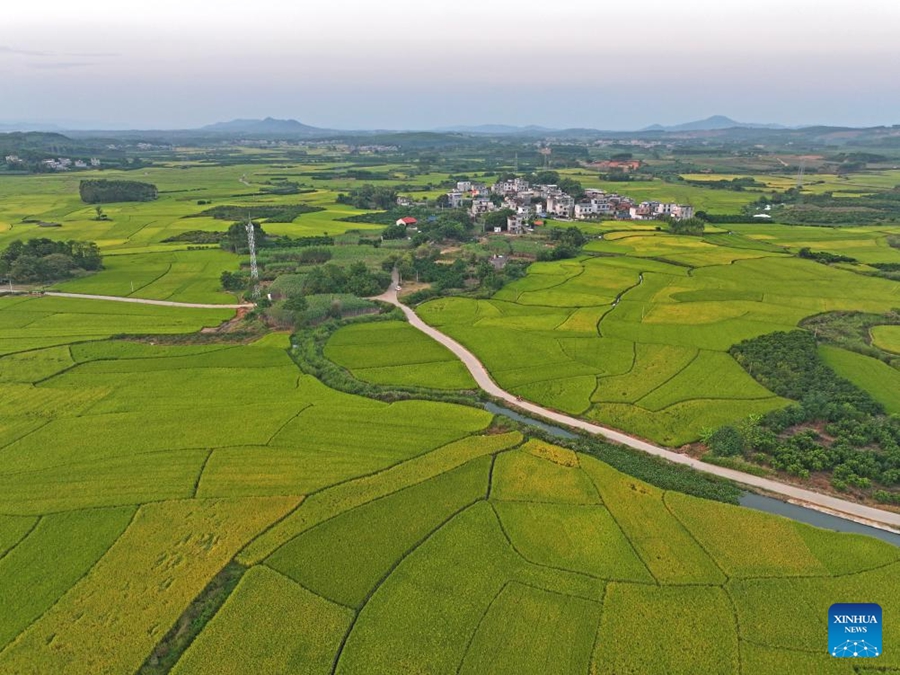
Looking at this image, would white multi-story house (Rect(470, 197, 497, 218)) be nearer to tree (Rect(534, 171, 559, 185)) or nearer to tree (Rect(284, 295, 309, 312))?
tree (Rect(534, 171, 559, 185))

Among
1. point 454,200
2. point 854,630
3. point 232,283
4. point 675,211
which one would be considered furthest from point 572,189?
point 854,630

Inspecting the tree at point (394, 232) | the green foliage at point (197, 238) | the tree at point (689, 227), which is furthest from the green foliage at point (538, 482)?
the tree at point (689, 227)

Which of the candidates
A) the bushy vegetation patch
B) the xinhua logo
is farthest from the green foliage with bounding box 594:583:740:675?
the bushy vegetation patch

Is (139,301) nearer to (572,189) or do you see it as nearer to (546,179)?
(572,189)

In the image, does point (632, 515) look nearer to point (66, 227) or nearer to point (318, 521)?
point (318, 521)

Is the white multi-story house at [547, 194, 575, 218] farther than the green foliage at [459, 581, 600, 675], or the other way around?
the white multi-story house at [547, 194, 575, 218]

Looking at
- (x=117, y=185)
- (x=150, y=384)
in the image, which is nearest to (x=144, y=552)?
(x=150, y=384)
